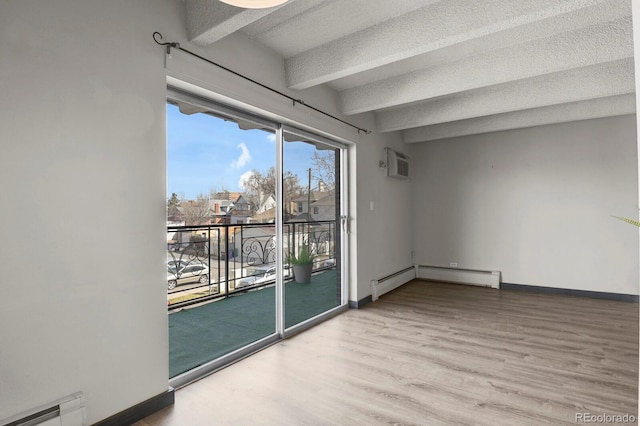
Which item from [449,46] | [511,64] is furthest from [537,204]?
[449,46]

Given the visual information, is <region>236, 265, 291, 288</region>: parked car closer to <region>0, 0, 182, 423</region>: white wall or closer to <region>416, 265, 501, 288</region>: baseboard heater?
<region>0, 0, 182, 423</region>: white wall

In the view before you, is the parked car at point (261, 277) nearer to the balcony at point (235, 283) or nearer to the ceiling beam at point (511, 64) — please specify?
the balcony at point (235, 283)

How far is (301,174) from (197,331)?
1.86 m

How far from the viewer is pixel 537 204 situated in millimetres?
5012

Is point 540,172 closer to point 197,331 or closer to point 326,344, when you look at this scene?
point 326,344

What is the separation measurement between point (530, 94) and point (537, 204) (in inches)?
82.2

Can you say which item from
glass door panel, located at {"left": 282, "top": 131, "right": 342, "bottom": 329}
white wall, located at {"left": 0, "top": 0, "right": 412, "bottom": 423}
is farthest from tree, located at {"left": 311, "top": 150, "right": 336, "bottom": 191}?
white wall, located at {"left": 0, "top": 0, "right": 412, "bottom": 423}

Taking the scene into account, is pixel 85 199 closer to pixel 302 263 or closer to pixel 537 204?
pixel 302 263

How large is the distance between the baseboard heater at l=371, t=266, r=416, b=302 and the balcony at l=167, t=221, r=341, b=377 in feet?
2.01

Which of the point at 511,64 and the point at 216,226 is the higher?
the point at 511,64

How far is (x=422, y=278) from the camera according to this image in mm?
5941

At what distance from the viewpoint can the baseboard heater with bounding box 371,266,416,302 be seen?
463 cm

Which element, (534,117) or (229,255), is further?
(534,117)

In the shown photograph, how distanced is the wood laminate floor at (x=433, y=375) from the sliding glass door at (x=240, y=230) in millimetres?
398
